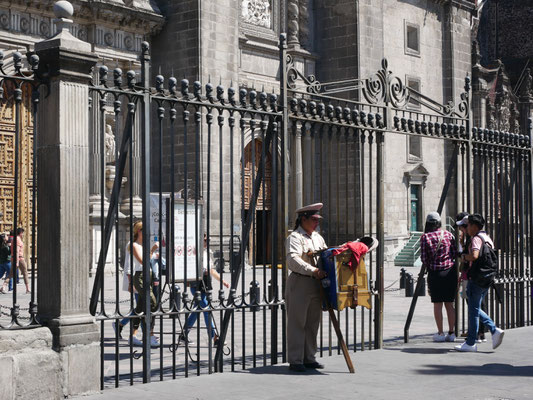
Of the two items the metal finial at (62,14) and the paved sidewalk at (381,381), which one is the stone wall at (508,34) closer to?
the paved sidewalk at (381,381)

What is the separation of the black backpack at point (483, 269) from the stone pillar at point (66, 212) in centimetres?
471

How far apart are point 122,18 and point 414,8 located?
1561cm

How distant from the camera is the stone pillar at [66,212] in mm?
7195

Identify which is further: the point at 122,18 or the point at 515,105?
the point at 515,105

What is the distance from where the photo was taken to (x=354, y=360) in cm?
925

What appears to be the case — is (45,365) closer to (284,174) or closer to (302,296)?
(302,296)

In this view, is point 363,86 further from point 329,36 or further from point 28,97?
point 329,36

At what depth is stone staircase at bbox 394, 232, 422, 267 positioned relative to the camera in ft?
104

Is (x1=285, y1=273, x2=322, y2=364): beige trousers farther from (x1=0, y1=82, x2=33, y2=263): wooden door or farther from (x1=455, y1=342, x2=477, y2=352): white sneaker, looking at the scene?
(x1=0, y1=82, x2=33, y2=263): wooden door

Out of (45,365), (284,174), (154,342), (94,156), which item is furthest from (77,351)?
(94,156)

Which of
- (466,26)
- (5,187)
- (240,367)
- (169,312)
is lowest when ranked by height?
(240,367)

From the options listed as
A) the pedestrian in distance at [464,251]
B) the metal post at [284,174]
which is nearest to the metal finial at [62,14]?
the metal post at [284,174]

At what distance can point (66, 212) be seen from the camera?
23.8 ft

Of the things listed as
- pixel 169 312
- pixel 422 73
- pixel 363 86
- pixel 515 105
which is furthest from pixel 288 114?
pixel 515 105
